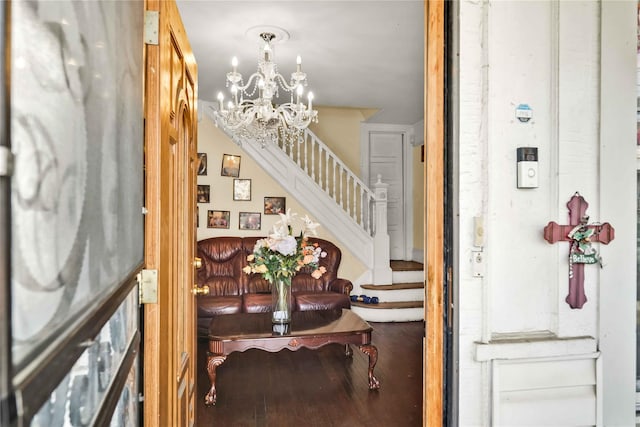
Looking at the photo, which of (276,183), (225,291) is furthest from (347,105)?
(225,291)

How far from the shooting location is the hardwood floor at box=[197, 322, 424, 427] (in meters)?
2.94

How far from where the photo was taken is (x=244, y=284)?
17.3 feet

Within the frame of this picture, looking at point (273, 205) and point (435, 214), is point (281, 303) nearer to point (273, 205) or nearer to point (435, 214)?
point (435, 214)

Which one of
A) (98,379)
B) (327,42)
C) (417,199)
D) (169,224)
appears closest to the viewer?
(98,379)

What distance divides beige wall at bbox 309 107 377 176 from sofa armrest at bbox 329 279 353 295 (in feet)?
7.54

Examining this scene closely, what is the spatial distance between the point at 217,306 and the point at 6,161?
4464mm

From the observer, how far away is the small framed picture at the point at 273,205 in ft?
18.9

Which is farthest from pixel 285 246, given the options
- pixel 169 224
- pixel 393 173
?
pixel 393 173

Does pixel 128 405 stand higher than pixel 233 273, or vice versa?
pixel 128 405

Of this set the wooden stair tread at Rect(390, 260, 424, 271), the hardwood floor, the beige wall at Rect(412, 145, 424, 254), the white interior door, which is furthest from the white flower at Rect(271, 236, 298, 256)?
the beige wall at Rect(412, 145, 424, 254)

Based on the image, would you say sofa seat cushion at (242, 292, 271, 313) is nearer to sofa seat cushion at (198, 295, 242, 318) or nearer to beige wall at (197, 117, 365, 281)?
sofa seat cushion at (198, 295, 242, 318)

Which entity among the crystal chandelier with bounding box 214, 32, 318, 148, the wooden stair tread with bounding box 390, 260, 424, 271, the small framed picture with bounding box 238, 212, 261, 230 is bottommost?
the wooden stair tread with bounding box 390, 260, 424, 271

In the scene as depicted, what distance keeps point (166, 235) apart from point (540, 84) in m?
1.58

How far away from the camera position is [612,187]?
5.73 ft
